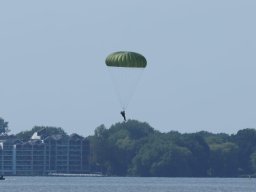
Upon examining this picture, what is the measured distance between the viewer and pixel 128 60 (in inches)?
5192

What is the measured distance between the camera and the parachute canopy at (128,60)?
13162 centimetres

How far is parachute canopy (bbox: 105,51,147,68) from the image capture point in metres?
132
